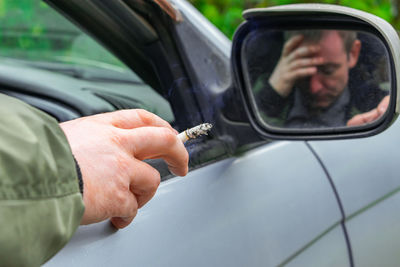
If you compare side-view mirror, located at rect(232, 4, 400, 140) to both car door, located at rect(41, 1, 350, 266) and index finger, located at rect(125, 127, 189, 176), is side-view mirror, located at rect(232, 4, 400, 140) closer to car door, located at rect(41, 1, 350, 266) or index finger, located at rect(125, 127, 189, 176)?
car door, located at rect(41, 1, 350, 266)

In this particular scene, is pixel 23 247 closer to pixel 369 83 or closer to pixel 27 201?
pixel 27 201

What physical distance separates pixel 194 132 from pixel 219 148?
418mm

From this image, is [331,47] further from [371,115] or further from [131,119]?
[131,119]

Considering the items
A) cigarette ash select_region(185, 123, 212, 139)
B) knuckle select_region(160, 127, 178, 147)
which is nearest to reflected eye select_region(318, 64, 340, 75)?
cigarette ash select_region(185, 123, 212, 139)

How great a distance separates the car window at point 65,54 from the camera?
5.46ft

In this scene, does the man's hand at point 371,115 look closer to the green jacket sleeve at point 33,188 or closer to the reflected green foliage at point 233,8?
the green jacket sleeve at point 33,188

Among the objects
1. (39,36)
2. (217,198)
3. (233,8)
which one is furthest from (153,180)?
(233,8)

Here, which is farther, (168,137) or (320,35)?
(320,35)

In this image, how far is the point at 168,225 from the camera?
1.34 m

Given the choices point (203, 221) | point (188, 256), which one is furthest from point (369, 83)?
point (188, 256)

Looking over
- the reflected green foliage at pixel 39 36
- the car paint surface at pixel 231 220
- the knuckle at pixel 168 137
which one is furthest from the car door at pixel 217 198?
the reflected green foliage at pixel 39 36

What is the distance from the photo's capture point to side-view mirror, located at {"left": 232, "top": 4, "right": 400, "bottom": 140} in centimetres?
186

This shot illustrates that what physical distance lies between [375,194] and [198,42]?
3.42ft

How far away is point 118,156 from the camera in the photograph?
1034mm
